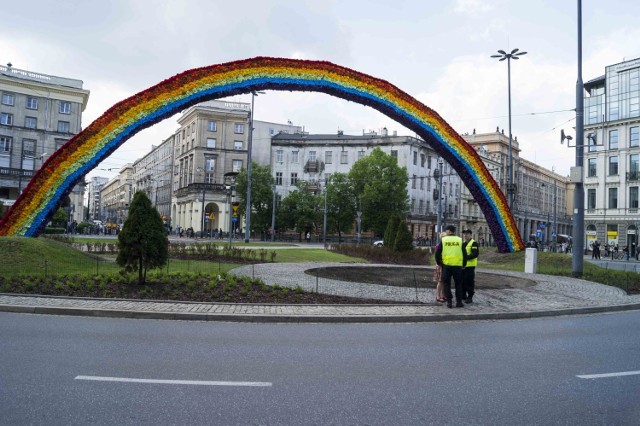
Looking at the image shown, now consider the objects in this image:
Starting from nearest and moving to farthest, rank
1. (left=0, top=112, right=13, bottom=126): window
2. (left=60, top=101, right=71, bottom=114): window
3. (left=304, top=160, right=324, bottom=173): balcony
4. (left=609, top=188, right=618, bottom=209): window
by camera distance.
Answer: (left=609, top=188, right=618, bottom=209): window
(left=0, top=112, right=13, bottom=126): window
(left=60, top=101, right=71, bottom=114): window
(left=304, top=160, right=324, bottom=173): balcony

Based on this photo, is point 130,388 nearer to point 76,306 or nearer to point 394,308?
point 76,306

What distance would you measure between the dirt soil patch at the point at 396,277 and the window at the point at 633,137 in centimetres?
5273

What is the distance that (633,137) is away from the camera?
61.8 m

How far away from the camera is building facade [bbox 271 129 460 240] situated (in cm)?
7919

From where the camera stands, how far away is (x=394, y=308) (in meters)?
11.6

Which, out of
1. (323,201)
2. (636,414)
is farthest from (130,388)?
(323,201)

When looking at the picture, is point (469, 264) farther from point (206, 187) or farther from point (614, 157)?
point (206, 187)

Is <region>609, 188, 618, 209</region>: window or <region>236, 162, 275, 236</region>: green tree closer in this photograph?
<region>609, 188, 618, 209</region>: window

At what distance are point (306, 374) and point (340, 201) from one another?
63.2 metres

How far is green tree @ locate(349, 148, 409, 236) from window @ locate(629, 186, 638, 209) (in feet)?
90.6

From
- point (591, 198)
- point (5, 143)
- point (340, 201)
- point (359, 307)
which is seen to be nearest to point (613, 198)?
point (591, 198)

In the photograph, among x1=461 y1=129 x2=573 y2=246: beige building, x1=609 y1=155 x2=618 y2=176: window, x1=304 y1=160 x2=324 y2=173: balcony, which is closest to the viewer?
x1=609 y1=155 x2=618 y2=176: window

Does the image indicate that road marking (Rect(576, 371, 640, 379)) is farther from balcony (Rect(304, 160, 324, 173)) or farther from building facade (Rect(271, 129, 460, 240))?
balcony (Rect(304, 160, 324, 173))

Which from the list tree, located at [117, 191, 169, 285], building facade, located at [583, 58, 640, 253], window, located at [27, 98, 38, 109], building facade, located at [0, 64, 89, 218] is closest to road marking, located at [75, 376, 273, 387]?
tree, located at [117, 191, 169, 285]
